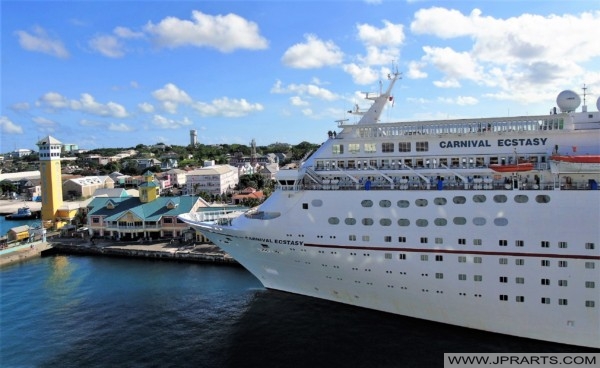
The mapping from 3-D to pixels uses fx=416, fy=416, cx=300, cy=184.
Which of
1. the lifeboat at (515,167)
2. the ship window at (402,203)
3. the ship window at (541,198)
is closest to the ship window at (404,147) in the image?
the ship window at (402,203)

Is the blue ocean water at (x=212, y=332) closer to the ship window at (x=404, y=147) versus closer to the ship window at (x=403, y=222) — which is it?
the ship window at (x=403, y=222)

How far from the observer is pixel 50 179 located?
1618 inches

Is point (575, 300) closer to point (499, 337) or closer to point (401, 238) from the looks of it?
point (499, 337)

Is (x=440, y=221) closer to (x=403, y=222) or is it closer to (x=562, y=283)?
(x=403, y=222)

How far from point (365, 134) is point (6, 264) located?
2729cm

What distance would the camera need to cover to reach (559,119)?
584 inches

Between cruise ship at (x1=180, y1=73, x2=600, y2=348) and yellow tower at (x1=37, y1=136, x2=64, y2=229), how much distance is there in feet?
102

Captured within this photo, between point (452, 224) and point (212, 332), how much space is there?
32.2 feet

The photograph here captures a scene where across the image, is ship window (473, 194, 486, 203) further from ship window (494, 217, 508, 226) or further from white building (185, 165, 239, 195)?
white building (185, 165, 239, 195)

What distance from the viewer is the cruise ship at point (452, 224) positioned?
1323 centimetres

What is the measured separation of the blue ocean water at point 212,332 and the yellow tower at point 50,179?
67.6ft

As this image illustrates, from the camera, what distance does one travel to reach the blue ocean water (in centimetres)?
1403

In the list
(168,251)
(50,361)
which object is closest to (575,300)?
(50,361)

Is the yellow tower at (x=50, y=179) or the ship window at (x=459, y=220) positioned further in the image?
the yellow tower at (x=50, y=179)
